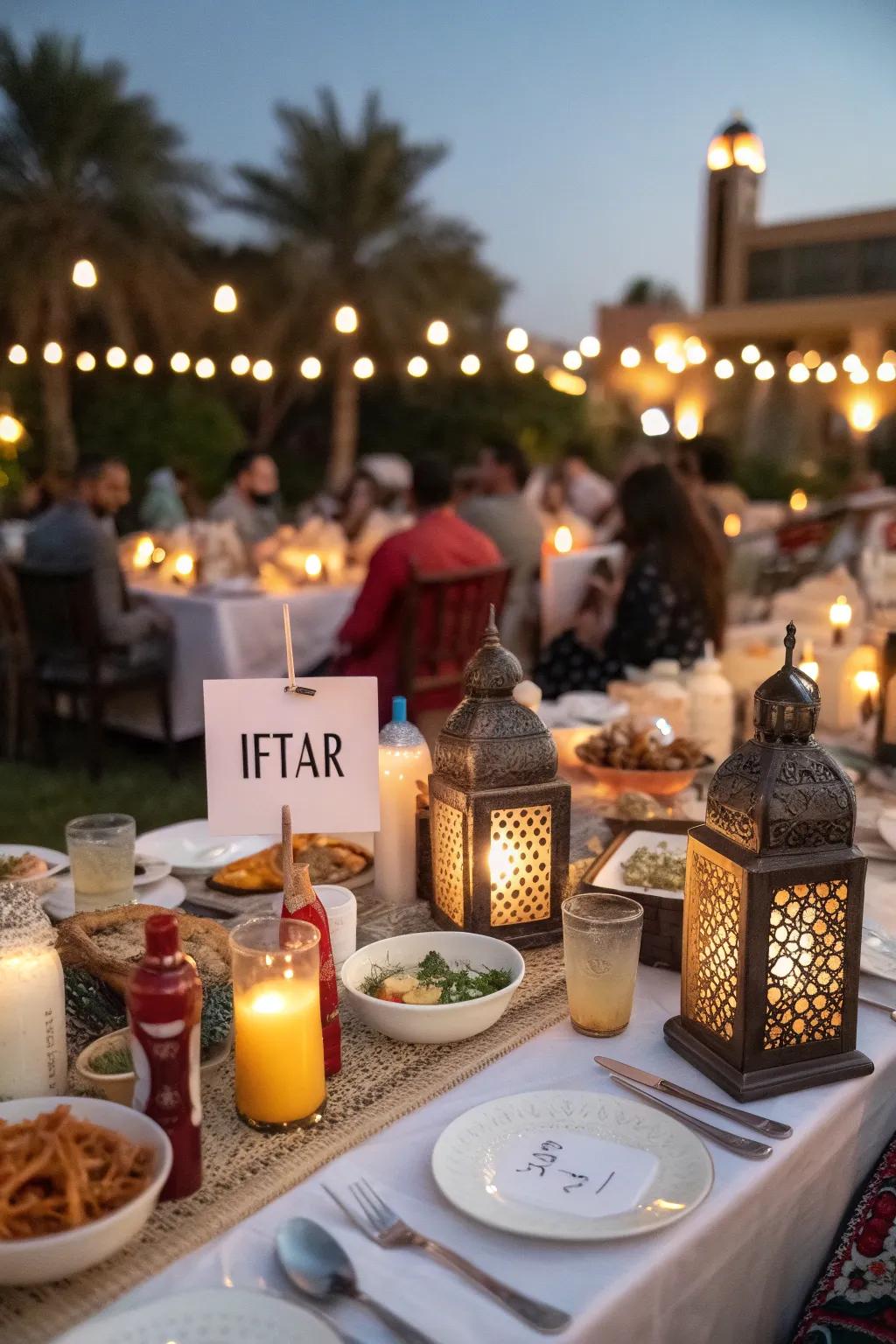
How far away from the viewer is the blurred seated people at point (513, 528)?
5270 millimetres

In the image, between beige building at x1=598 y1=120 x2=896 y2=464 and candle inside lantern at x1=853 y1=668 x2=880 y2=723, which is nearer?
candle inside lantern at x1=853 y1=668 x2=880 y2=723

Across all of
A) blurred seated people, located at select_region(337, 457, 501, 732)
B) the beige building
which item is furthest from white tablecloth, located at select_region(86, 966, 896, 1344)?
the beige building

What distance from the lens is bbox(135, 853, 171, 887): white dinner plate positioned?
1516 millimetres

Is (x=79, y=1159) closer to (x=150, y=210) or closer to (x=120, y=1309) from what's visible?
(x=120, y=1309)

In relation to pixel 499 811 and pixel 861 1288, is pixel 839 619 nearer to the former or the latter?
pixel 499 811

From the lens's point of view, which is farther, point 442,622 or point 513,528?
point 513,528

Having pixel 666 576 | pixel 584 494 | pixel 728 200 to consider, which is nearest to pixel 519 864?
Answer: pixel 666 576

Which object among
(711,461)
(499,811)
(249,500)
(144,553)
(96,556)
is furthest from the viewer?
(249,500)

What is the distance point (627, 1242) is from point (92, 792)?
4358 mm

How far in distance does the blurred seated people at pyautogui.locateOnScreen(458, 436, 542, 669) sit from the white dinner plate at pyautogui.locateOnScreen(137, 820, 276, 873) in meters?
3.48

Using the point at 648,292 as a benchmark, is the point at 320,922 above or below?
below

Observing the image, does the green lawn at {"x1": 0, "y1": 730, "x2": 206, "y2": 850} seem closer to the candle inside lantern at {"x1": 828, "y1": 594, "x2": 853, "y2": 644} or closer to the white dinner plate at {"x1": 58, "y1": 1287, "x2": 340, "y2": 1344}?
the candle inside lantern at {"x1": 828, "y1": 594, "x2": 853, "y2": 644}

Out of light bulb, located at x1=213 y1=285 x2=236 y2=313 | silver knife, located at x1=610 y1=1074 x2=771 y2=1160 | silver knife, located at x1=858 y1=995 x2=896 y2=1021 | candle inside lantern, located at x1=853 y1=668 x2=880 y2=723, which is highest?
light bulb, located at x1=213 y1=285 x2=236 y2=313

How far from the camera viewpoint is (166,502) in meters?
7.50
